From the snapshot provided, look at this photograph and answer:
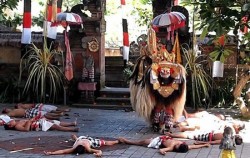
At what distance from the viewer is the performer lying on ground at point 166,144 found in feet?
24.5

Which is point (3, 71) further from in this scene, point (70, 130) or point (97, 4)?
point (70, 130)

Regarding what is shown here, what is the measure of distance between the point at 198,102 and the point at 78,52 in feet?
11.5

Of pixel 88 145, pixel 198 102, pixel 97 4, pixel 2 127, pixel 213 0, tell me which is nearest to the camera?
pixel 213 0

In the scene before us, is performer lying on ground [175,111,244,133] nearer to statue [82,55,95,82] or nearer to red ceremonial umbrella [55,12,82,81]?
statue [82,55,95,82]

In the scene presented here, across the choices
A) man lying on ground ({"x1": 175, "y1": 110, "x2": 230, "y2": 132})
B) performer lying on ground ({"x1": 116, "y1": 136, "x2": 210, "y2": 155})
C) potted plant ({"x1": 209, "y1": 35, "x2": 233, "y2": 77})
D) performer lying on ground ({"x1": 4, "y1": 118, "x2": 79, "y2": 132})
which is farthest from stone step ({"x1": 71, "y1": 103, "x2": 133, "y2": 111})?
potted plant ({"x1": 209, "y1": 35, "x2": 233, "y2": 77})

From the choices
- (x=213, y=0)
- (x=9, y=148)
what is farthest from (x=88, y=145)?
(x=213, y=0)

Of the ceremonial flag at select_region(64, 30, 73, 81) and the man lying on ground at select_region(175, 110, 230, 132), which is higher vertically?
the ceremonial flag at select_region(64, 30, 73, 81)

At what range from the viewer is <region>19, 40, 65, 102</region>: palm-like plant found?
506 inches

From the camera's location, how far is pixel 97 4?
13.4m

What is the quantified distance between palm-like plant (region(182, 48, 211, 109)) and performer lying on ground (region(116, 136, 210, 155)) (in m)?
4.38

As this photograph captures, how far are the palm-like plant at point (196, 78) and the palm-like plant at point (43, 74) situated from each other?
3.30 metres

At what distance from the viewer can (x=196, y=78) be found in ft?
39.7

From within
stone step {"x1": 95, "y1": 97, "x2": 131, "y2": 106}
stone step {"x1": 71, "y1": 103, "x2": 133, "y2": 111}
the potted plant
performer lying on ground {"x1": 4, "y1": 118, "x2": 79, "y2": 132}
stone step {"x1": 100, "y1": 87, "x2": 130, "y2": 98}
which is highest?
the potted plant

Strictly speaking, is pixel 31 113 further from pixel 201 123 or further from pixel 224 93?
pixel 224 93
